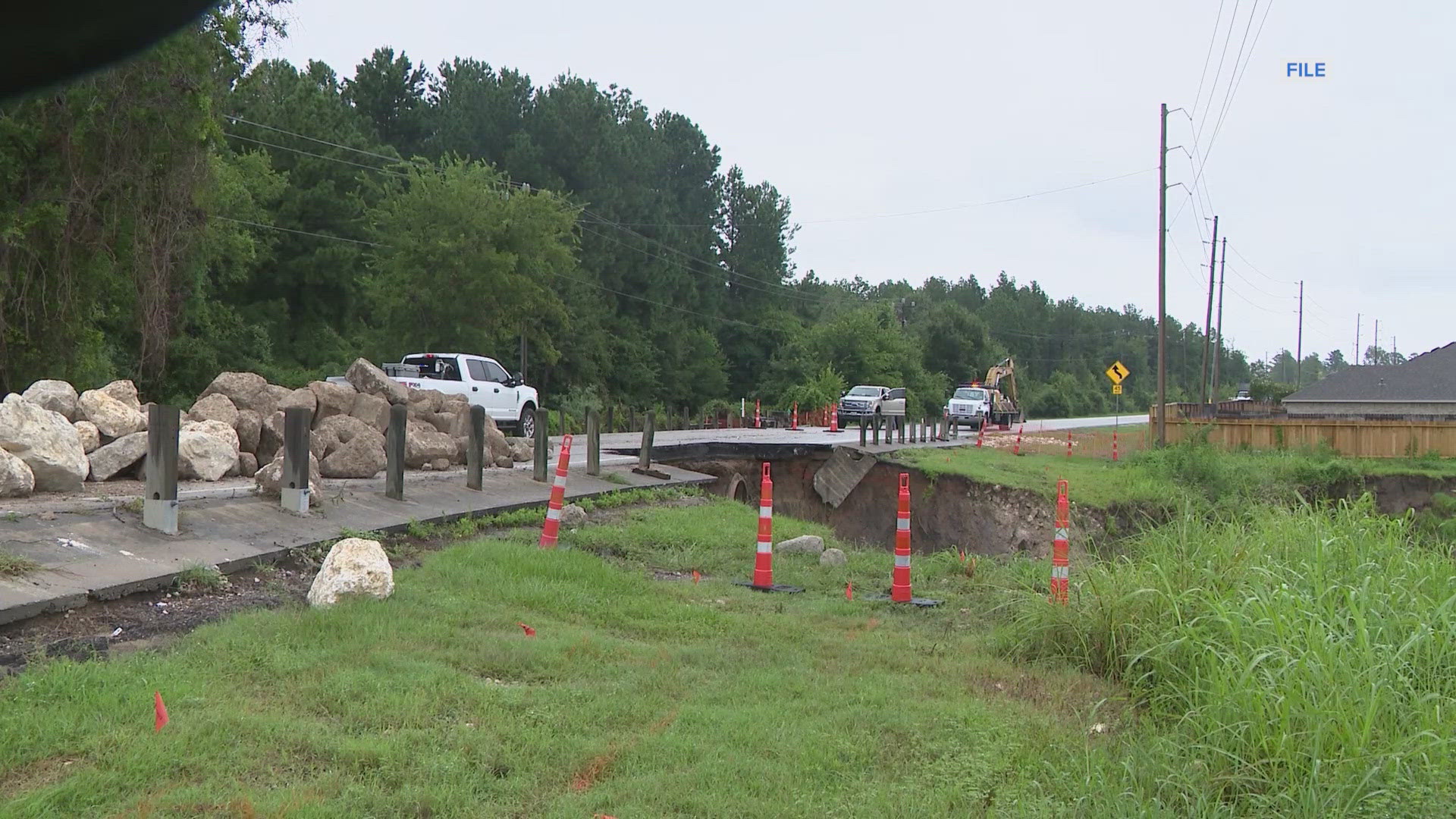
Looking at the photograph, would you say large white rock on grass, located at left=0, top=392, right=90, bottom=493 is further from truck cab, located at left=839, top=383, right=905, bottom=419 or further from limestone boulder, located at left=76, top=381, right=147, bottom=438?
truck cab, located at left=839, top=383, right=905, bottom=419

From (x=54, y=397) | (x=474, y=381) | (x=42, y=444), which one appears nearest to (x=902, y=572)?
(x=42, y=444)

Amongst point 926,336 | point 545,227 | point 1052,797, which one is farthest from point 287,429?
point 926,336

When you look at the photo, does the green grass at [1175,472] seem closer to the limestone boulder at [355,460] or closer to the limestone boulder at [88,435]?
the limestone boulder at [355,460]

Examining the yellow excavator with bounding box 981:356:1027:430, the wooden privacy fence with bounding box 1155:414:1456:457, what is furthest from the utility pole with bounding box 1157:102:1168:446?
the yellow excavator with bounding box 981:356:1027:430

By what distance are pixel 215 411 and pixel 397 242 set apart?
2383 centimetres

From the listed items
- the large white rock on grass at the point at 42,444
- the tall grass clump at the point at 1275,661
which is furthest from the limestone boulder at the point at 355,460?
the tall grass clump at the point at 1275,661

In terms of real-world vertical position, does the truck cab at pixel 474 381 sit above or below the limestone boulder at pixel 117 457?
above

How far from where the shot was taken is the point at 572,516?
531 inches

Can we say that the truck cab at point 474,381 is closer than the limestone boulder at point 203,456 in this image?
No

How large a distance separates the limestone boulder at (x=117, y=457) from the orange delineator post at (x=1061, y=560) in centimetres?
869

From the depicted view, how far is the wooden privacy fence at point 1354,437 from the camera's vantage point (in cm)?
3484

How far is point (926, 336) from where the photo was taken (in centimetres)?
8938

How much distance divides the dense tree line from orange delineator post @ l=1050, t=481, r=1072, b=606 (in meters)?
7.16

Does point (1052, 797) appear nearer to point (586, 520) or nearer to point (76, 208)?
point (586, 520)
